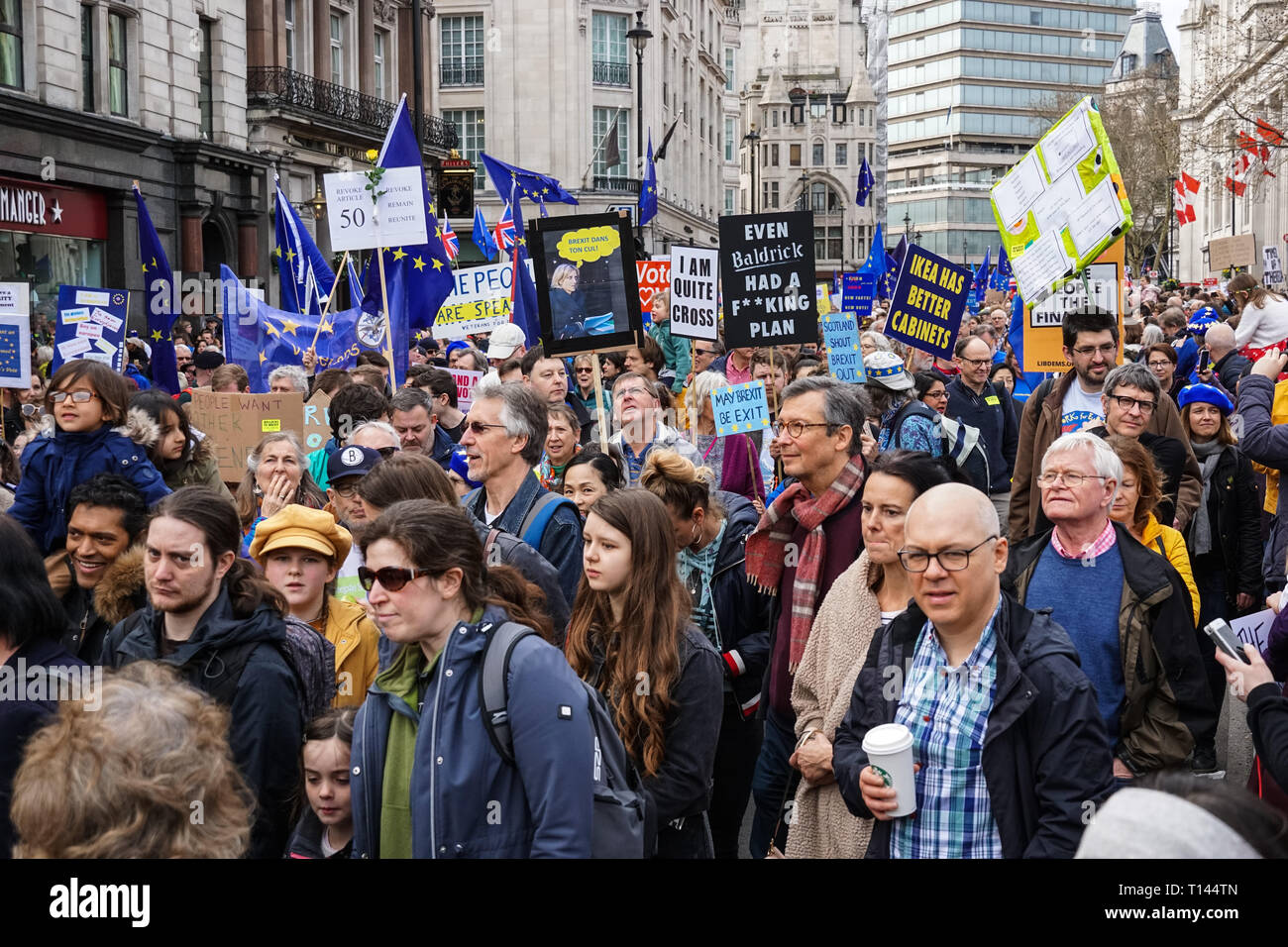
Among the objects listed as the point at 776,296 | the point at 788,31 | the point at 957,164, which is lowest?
the point at 776,296

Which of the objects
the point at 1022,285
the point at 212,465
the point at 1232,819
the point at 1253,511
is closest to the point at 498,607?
the point at 1232,819

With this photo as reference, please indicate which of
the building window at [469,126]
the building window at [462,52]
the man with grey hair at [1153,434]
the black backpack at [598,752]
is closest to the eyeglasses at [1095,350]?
the man with grey hair at [1153,434]

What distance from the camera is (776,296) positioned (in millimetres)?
9156

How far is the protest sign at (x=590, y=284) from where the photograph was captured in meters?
8.12

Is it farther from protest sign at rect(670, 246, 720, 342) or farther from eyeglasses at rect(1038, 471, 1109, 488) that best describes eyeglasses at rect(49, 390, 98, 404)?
protest sign at rect(670, 246, 720, 342)

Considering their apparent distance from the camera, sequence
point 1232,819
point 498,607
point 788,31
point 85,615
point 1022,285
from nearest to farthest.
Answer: point 1232,819 < point 498,607 < point 85,615 < point 1022,285 < point 788,31

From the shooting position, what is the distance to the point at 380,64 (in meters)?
37.8

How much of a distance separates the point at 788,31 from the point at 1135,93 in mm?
85293

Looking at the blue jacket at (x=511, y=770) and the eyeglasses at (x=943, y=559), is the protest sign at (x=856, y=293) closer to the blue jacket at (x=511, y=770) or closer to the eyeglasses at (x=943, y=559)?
the eyeglasses at (x=943, y=559)

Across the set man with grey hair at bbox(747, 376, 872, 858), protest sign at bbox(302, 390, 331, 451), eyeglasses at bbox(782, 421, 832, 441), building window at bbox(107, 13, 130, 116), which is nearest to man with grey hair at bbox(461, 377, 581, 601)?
man with grey hair at bbox(747, 376, 872, 858)

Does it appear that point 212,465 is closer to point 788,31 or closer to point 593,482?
point 593,482

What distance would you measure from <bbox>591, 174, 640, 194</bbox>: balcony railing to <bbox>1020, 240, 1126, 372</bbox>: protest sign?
148 ft

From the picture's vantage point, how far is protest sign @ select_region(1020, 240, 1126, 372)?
348 inches

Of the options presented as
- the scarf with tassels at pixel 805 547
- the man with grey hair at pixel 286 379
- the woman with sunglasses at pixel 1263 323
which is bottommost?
the scarf with tassels at pixel 805 547
